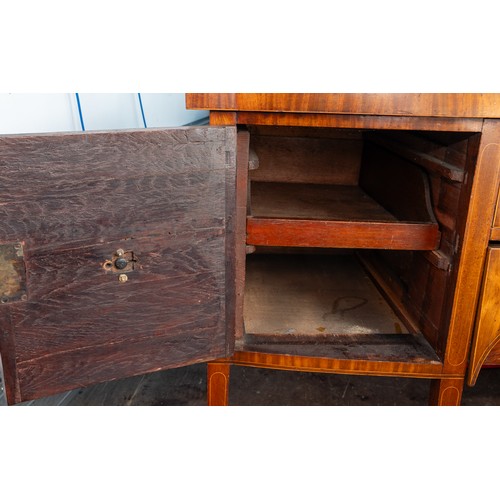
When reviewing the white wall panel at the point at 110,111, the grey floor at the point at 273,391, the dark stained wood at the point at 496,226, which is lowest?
the grey floor at the point at 273,391

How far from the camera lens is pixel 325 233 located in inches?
30.1

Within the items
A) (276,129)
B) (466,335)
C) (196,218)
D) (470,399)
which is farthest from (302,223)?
(470,399)

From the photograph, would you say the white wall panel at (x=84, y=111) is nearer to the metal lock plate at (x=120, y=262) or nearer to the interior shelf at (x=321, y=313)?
the metal lock plate at (x=120, y=262)

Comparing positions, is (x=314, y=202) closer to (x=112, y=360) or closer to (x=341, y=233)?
(x=341, y=233)

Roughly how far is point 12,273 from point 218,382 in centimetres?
38

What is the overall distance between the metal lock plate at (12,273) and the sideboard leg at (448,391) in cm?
63

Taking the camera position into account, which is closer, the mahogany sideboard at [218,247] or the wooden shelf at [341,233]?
the mahogany sideboard at [218,247]

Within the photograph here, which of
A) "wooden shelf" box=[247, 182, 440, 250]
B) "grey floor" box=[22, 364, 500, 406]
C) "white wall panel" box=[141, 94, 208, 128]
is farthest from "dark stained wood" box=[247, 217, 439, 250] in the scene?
"white wall panel" box=[141, 94, 208, 128]

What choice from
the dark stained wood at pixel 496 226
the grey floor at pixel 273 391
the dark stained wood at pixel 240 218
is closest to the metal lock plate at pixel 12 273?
the dark stained wood at pixel 240 218

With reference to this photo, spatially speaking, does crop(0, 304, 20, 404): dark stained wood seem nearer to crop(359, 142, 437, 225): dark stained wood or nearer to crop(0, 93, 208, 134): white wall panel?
crop(0, 93, 208, 134): white wall panel

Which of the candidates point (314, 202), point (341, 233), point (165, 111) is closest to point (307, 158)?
point (314, 202)

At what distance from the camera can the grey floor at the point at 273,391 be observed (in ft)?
3.49

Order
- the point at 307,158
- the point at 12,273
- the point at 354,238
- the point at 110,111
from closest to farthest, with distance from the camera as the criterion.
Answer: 1. the point at 12,273
2. the point at 354,238
3. the point at 110,111
4. the point at 307,158

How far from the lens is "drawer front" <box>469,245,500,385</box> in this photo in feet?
2.40
